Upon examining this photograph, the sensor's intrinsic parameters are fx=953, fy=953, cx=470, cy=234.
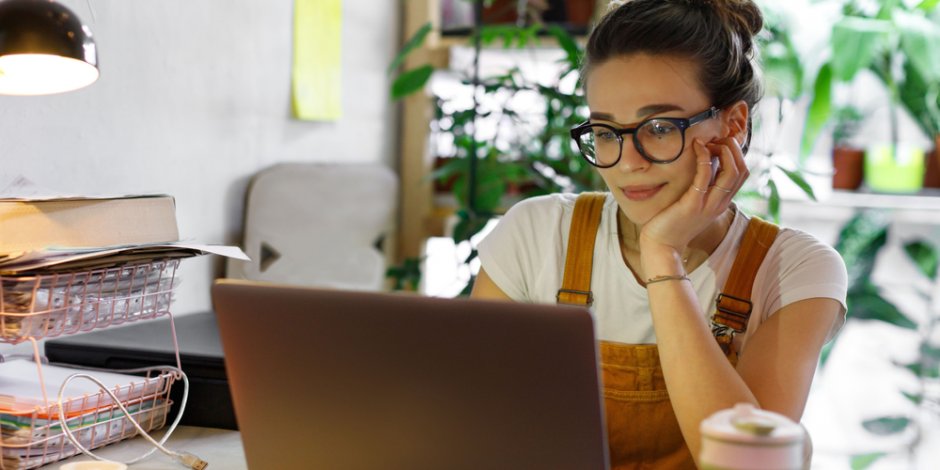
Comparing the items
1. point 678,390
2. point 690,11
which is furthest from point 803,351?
point 690,11

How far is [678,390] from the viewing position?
3.70 feet

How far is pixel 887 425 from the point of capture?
2549mm

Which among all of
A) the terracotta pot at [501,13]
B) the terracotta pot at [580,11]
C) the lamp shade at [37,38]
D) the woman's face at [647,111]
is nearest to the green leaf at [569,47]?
the terracotta pot at [580,11]

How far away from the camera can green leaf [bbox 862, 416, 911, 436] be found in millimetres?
2537

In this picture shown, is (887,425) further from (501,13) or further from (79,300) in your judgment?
(79,300)

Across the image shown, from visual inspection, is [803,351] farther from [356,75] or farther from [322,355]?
[356,75]

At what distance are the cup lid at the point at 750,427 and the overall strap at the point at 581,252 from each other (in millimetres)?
624

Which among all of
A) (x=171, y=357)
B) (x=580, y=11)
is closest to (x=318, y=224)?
(x=171, y=357)

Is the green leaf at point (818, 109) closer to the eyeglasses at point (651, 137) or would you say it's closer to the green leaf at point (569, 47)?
the green leaf at point (569, 47)

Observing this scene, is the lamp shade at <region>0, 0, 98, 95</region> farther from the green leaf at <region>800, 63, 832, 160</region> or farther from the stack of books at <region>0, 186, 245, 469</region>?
the green leaf at <region>800, 63, 832, 160</region>

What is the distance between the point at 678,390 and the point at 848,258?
5.38ft

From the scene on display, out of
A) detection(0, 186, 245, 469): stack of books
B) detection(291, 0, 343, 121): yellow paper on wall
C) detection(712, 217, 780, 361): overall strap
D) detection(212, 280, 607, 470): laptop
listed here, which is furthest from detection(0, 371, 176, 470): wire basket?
detection(291, 0, 343, 121): yellow paper on wall

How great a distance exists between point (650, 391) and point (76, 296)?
75 centimetres

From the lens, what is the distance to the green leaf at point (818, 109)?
2.46 meters
